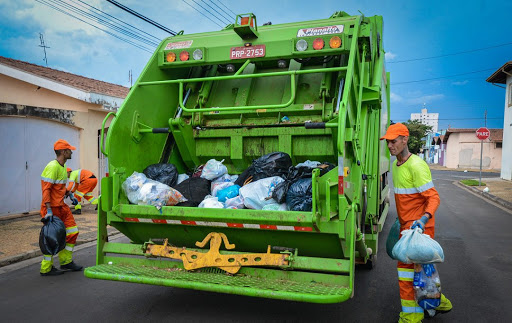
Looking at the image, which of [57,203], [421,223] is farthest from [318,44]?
[57,203]

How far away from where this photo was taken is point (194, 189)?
373 centimetres

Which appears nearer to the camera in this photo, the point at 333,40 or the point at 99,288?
the point at 333,40

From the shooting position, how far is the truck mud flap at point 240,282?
2.73 metres

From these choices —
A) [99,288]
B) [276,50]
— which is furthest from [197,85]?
[99,288]

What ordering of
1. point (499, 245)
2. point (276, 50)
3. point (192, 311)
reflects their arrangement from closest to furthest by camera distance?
point (192, 311), point (276, 50), point (499, 245)

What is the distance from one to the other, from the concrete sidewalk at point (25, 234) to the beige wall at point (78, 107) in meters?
1.42

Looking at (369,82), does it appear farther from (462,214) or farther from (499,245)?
(462,214)

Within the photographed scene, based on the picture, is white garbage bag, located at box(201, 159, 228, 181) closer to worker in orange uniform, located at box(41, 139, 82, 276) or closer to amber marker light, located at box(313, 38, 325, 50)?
amber marker light, located at box(313, 38, 325, 50)

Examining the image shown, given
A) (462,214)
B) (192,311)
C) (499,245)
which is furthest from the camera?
(462,214)

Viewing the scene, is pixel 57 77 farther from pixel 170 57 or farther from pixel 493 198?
pixel 493 198

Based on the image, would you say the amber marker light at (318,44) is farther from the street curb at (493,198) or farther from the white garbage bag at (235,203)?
the street curb at (493,198)

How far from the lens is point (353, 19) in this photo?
3973 mm

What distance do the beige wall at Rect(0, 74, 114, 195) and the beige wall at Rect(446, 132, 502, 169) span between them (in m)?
31.3

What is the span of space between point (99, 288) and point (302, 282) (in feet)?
→ 7.59
